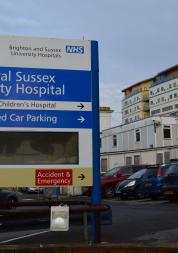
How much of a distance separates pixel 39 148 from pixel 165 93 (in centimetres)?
11955

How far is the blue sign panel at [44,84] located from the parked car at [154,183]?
62.2ft

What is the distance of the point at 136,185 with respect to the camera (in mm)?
26891

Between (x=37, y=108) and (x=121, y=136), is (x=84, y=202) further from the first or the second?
(x=121, y=136)

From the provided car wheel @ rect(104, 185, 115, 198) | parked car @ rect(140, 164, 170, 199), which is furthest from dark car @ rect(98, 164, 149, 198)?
parked car @ rect(140, 164, 170, 199)

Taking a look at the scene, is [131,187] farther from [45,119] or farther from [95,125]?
[45,119]

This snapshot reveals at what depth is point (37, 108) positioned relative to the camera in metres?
7.48

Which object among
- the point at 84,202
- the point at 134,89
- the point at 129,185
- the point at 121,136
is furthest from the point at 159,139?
the point at 134,89

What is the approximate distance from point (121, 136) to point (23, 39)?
173 feet

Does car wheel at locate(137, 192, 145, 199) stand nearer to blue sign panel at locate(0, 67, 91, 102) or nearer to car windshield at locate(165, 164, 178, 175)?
car windshield at locate(165, 164, 178, 175)

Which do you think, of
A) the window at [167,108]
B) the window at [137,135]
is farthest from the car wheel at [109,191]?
the window at [167,108]

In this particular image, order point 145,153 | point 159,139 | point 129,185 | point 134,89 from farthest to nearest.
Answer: point 134,89 → point 159,139 → point 145,153 → point 129,185

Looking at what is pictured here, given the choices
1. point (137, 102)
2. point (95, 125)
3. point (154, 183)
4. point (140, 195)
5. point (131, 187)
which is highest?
point (137, 102)

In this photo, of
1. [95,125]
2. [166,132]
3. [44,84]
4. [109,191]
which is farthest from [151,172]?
[166,132]

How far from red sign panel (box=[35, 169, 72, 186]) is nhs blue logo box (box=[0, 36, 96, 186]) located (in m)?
0.06
